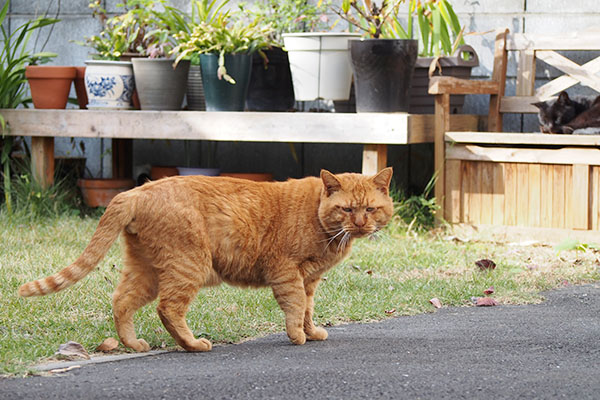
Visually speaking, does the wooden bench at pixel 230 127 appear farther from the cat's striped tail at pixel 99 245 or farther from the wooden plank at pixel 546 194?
the cat's striped tail at pixel 99 245

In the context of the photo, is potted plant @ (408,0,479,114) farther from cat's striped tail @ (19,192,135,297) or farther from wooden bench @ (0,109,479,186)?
cat's striped tail @ (19,192,135,297)

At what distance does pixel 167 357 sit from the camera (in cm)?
321

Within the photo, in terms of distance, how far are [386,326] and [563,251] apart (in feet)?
7.12

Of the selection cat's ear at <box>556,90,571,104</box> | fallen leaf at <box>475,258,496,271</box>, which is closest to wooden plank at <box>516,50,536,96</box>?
cat's ear at <box>556,90,571,104</box>

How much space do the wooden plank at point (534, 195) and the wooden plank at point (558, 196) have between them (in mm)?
91

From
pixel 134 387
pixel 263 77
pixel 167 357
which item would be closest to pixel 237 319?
pixel 167 357

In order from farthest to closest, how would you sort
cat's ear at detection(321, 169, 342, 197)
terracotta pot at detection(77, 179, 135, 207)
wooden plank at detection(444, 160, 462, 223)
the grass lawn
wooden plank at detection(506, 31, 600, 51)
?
terracotta pot at detection(77, 179, 135, 207) → wooden plank at detection(506, 31, 600, 51) → wooden plank at detection(444, 160, 462, 223) → the grass lawn → cat's ear at detection(321, 169, 342, 197)

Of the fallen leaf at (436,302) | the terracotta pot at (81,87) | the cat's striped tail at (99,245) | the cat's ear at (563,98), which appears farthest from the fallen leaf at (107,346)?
the terracotta pot at (81,87)

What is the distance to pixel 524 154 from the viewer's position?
19.0 feet

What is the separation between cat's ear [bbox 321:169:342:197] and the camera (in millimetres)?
3467

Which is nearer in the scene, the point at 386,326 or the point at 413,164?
the point at 386,326

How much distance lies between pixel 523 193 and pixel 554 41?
4.26ft

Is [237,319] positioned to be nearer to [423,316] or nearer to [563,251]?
[423,316]

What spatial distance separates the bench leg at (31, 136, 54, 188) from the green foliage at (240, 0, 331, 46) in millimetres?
1915
